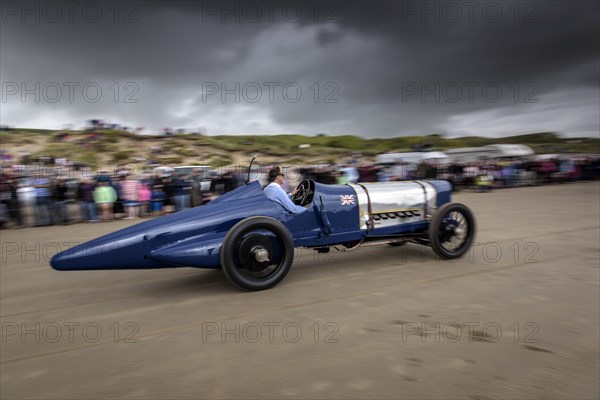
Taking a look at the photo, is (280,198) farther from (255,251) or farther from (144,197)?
(144,197)

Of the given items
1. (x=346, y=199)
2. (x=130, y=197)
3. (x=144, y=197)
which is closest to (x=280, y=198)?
(x=346, y=199)

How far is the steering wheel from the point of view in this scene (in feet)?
17.2

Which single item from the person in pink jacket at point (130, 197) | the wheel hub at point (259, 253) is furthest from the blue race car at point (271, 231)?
the person in pink jacket at point (130, 197)

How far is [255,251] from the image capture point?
4.39 meters

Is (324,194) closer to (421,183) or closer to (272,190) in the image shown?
(272,190)

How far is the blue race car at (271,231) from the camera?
415 centimetres

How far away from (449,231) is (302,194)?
2.13 metres

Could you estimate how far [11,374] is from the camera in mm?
2902

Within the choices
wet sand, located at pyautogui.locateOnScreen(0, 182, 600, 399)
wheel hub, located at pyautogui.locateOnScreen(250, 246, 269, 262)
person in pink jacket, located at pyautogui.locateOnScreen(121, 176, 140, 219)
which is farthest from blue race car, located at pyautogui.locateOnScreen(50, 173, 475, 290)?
person in pink jacket, located at pyautogui.locateOnScreen(121, 176, 140, 219)

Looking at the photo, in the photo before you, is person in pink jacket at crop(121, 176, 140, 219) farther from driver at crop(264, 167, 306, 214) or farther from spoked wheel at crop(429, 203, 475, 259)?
spoked wheel at crop(429, 203, 475, 259)

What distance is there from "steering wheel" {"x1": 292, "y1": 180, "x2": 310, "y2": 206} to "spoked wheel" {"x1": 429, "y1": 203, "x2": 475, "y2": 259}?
1765mm

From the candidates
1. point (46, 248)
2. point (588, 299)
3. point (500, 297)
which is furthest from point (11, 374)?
point (46, 248)

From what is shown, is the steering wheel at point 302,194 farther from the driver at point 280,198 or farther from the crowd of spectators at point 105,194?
the crowd of spectators at point 105,194

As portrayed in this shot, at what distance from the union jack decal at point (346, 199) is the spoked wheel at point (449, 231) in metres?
1.21
